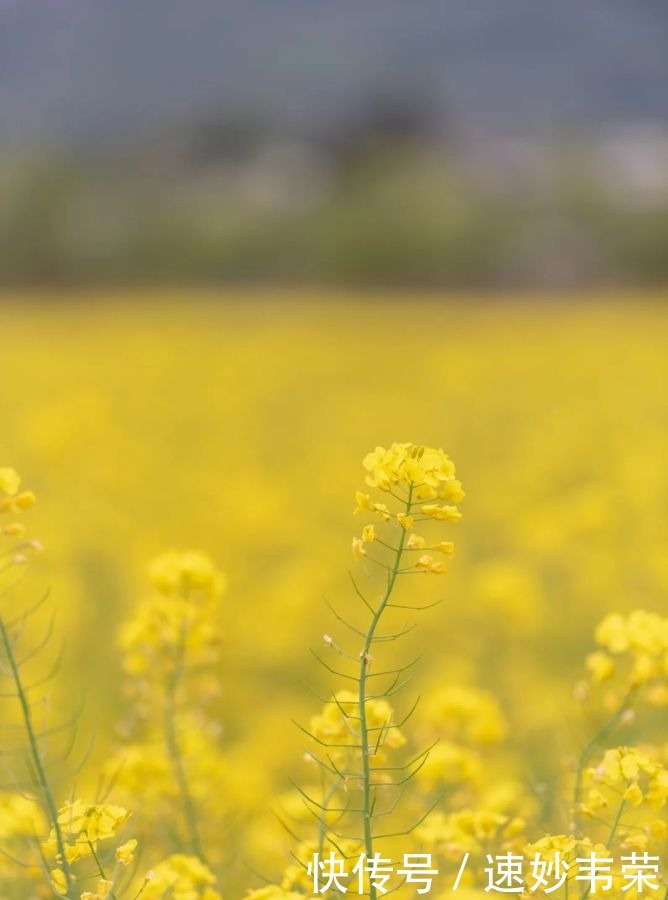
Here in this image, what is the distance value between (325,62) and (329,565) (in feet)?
82.5

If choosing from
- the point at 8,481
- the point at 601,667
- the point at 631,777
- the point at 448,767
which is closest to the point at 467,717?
the point at 448,767

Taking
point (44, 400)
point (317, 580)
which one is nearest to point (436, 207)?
point (44, 400)

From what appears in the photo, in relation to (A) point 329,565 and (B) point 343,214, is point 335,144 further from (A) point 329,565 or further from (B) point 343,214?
(A) point 329,565

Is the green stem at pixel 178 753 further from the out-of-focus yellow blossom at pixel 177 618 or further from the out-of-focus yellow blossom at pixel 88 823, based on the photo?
the out-of-focus yellow blossom at pixel 88 823

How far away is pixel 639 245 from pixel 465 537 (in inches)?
640

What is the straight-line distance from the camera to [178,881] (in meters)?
2.00

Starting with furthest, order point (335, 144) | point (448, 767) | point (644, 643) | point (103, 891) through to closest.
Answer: point (335, 144) < point (448, 767) < point (644, 643) < point (103, 891)

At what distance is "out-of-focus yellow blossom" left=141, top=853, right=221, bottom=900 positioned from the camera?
76.3 inches

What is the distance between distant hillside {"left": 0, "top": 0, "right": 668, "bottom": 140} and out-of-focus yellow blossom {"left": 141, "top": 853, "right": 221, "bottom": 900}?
25.6 metres

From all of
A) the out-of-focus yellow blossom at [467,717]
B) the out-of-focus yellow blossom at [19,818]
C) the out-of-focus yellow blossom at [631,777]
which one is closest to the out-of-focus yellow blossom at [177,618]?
the out-of-focus yellow blossom at [19,818]

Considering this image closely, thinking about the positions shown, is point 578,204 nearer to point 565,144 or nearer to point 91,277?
point 565,144

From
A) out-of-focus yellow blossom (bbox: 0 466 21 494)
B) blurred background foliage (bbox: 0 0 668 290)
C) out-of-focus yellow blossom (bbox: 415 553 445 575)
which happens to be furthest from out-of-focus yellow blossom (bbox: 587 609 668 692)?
blurred background foliage (bbox: 0 0 668 290)

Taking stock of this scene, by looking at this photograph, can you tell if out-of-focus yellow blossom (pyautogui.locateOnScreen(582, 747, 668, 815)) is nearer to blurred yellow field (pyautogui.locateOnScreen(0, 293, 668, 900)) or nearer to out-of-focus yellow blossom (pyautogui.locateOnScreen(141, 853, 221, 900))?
blurred yellow field (pyautogui.locateOnScreen(0, 293, 668, 900))

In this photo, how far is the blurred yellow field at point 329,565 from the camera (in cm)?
265
